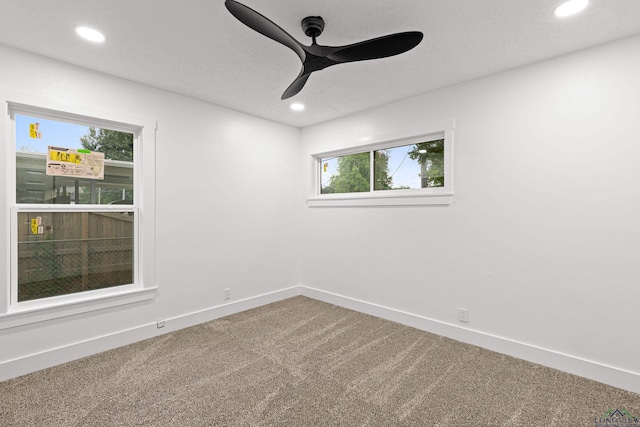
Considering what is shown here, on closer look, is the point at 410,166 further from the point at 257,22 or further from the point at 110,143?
the point at 110,143

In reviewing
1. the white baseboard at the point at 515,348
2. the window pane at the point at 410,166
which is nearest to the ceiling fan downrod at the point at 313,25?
the window pane at the point at 410,166

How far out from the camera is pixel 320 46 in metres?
1.81

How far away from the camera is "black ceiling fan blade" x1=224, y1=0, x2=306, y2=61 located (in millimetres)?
1406

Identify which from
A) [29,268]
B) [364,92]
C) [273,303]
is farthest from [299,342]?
[364,92]

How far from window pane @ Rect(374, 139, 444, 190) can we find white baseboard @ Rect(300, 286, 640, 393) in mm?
1420

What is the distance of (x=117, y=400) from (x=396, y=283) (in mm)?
2638

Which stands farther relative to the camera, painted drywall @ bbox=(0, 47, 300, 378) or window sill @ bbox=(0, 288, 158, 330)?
painted drywall @ bbox=(0, 47, 300, 378)

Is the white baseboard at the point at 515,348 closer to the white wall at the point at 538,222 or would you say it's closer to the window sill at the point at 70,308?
the white wall at the point at 538,222

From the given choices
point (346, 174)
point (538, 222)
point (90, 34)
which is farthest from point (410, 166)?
point (90, 34)

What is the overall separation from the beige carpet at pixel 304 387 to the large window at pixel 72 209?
669mm

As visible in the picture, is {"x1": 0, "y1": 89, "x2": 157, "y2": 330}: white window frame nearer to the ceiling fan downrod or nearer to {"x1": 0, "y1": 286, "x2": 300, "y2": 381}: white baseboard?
{"x1": 0, "y1": 286, "x2": 300, "y2": 381}: white baseboard

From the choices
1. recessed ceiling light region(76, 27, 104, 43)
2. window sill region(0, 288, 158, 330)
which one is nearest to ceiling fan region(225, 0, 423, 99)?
recessed ceiling light region(76, 27, 104, 43)

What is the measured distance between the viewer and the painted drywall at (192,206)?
2.41m

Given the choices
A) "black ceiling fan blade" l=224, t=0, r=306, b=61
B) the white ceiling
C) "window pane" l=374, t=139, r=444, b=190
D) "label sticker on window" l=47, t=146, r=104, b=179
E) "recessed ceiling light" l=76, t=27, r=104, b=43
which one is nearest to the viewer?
"black ceiling fan blade" l=224, t=0, r=306, b=61
